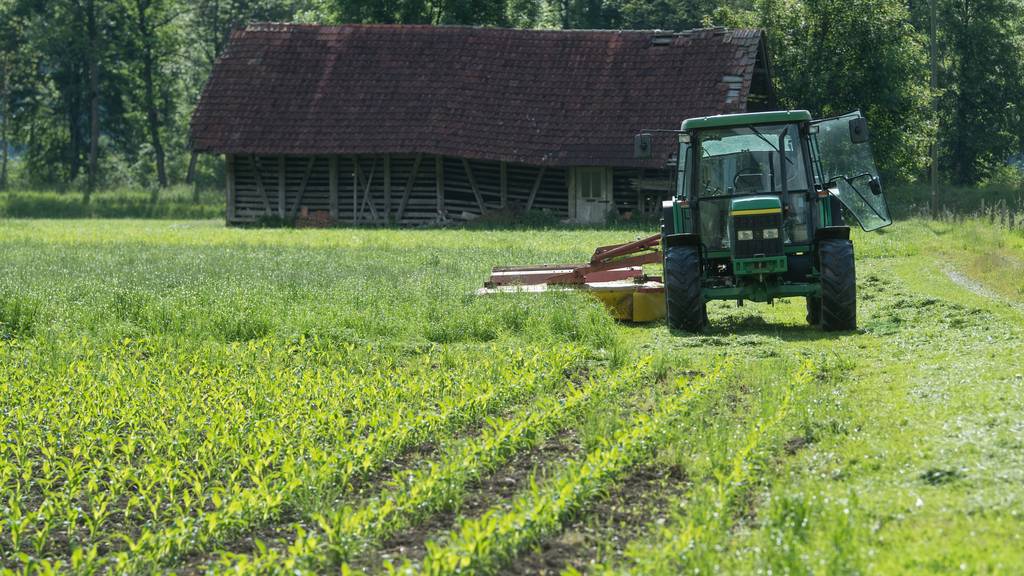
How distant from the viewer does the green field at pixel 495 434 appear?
7.71 m

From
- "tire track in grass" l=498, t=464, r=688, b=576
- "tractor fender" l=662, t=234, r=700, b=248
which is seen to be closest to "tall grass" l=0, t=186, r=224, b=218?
"tractor fender" l=662, t=234, r=700, b=248

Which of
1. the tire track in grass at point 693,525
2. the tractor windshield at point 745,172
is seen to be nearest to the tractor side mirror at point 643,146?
the tractor windshield at point 745,172

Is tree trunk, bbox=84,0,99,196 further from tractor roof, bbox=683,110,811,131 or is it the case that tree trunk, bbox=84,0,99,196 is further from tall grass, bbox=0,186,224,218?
tractor roof, bbox=683,110,811,131

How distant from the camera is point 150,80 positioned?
59.8 meters

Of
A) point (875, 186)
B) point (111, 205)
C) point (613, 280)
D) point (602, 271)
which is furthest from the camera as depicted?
point (111, 205)

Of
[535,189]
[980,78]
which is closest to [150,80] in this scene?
[535,189]

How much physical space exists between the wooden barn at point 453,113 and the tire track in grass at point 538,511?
89.6ft

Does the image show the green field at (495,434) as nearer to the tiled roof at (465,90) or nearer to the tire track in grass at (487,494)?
the tire track in grass at (487,494)

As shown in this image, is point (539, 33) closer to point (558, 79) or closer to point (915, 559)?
point (558, 79)

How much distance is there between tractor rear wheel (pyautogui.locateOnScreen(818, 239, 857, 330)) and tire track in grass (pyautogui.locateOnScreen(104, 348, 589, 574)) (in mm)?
4674

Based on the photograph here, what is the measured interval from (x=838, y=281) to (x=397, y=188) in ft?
84.3

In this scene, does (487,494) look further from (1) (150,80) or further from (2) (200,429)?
(1) (150,80)

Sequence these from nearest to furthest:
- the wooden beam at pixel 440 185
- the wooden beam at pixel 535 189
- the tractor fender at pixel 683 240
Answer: the tractor fender at pixel 683 240, the wooden beam at pixel 535 189, the wooden beam at pixel 440 185

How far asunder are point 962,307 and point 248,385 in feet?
26.9
